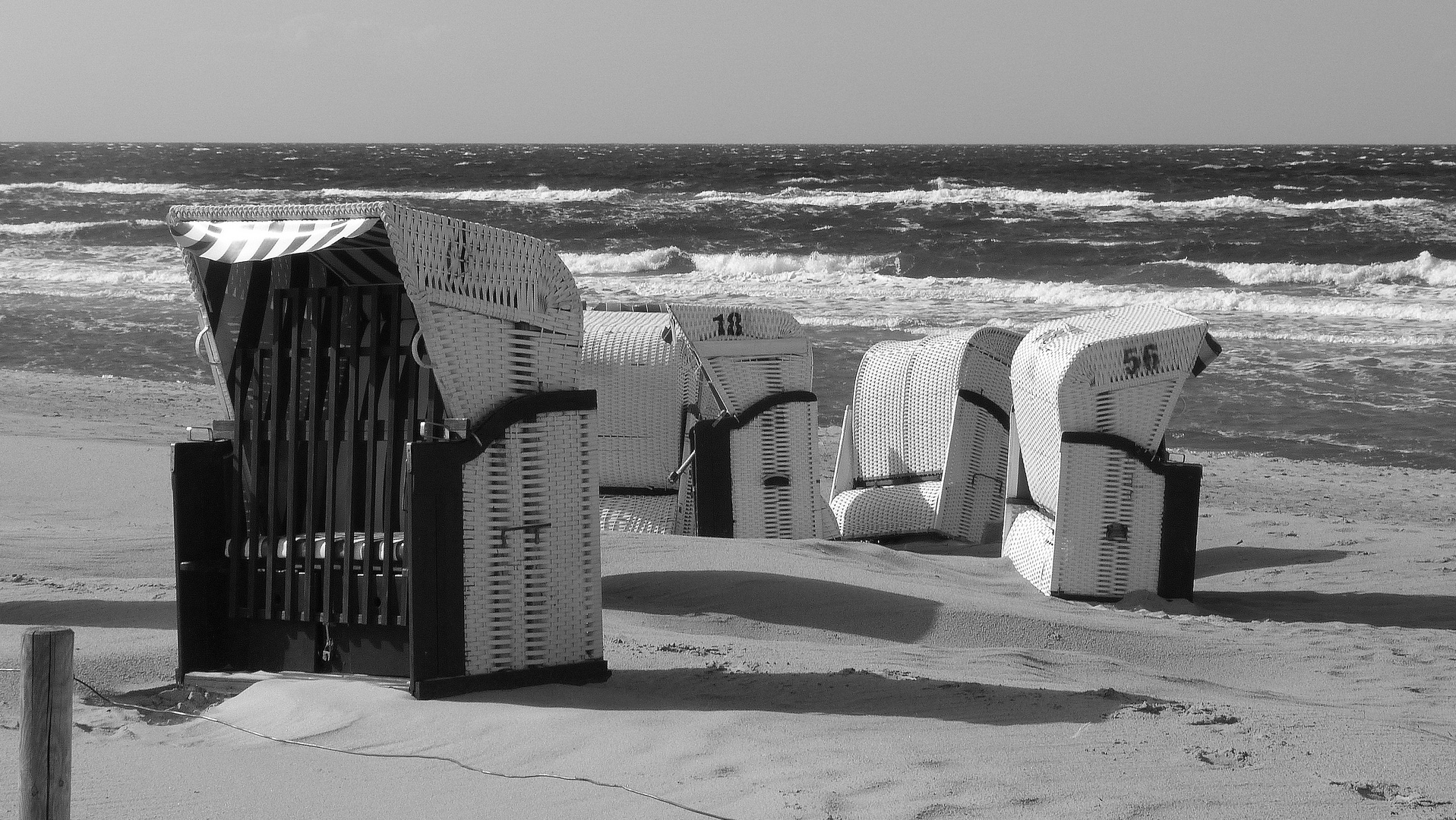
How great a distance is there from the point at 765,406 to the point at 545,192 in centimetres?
4556

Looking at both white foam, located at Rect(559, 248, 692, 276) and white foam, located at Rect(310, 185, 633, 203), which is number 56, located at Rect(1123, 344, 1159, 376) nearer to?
white foam, located at Rect(559, 248, 692, 276)

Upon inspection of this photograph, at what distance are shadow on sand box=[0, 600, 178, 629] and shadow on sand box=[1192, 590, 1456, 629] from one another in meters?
4.74

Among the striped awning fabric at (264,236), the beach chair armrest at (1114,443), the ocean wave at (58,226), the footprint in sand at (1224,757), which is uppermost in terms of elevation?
the striped awning fabric at (264,236)

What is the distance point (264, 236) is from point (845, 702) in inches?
89.1

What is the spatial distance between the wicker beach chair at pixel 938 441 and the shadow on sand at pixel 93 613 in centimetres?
403

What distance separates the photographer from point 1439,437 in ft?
38.5

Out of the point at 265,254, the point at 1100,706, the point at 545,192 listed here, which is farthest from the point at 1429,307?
the point at 545,192

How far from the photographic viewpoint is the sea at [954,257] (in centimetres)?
1420

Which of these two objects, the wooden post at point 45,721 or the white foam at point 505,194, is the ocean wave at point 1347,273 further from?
the wooden post at point 45,721

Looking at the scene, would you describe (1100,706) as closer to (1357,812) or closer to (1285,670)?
(1357,812)

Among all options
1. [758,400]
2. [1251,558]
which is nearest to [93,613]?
[758,400]


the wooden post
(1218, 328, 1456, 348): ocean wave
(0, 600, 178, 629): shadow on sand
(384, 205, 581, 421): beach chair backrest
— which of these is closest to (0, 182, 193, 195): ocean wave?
(1218, 328, 1456, 348): ocean wave

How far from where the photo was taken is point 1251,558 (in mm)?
7422

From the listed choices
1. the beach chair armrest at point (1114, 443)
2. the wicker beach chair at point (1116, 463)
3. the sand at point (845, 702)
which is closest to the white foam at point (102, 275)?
the sand at point (845, 702)
